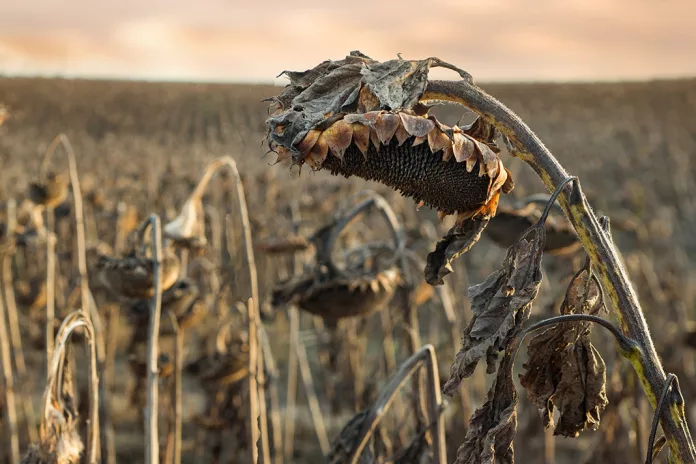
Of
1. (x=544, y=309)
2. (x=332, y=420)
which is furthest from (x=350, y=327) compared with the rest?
(x=544, y=309)

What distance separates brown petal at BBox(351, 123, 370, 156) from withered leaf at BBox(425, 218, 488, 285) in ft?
0.90

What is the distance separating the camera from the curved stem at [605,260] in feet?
3.50

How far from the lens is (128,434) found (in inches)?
213

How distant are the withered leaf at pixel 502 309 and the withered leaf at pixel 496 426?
1.3 inches

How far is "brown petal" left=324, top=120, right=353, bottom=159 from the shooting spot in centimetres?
107

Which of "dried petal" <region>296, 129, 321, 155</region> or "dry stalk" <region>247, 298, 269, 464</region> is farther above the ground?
"dried petal" <region>296, 129, 321, 155</region>

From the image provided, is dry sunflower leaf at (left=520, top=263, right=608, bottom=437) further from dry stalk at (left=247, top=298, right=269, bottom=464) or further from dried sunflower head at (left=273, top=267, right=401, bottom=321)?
dried sunflower head at (left=273, top=267, right=401, bottom=321)

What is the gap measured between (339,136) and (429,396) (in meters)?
1.10

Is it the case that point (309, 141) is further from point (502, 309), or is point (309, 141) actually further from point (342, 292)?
point (342, 292)

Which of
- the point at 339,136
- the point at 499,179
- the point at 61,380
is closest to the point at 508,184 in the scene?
the point at 499,179

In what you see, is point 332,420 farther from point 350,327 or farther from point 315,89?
point 315,89

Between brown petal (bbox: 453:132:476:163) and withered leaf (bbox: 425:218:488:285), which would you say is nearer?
brown petal (bbox: 453:132:476:163)

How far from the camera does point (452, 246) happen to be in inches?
50.7

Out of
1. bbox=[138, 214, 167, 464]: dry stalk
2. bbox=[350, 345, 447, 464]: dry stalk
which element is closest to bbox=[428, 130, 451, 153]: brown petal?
bbox=[350, 345, 447, 464]: dry stalk
